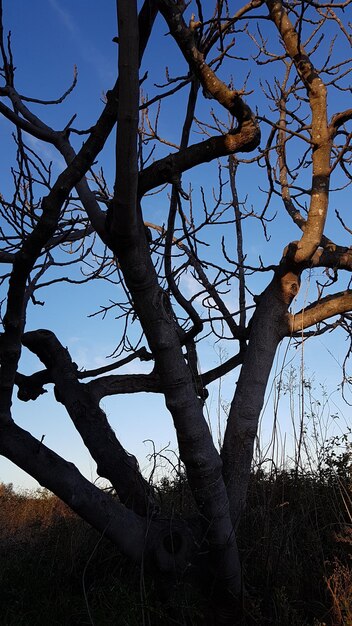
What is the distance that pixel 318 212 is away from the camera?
4285 mm

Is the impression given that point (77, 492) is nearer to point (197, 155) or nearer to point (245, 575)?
point (245, 575)

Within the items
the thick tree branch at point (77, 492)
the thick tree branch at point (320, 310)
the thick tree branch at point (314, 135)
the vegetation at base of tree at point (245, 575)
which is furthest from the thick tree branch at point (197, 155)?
the vegetation at base of tree at point (245, 575)

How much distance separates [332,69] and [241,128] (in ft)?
7.98

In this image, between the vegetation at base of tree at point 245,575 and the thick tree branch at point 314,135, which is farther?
the thick tree branch at point 314,135

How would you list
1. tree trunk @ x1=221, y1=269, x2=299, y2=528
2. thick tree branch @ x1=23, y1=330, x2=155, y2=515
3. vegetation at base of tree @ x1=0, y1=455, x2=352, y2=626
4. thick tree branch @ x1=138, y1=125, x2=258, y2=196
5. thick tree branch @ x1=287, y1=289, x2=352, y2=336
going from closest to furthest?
thick tree branch @ x1=138, y1=125, x2=258, y2=196
vegetation at base of tree @ x1=0, y1=455, x2=352, y2=626
tree trunk @ x1=221, y1=269, x2=299, y2=528
thick tree branch @ x1=23, y1=330, x2=155, y2=515
thick tree branch @ x1=287, y1=289, x2=352, y2=336

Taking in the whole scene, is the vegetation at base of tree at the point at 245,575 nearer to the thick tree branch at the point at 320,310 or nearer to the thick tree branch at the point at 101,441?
the thick tree branch at the point at 101,441

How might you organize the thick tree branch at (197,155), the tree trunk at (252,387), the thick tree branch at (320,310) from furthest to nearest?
the thick tree branch at (320,310) < the tree trunk at (252,387) < the thick tree branch at (197,155)

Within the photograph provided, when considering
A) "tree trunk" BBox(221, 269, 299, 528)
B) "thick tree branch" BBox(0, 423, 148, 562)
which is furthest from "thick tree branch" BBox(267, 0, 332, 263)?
"thick tree branch" BBox(0, 423, 148, 562)

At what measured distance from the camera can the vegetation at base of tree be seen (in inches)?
138

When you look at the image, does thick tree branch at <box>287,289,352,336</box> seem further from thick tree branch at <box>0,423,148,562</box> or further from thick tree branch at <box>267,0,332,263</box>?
thick tree branch at <box>0,423,148,562</box>

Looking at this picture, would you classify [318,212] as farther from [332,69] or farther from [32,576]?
[32,576]

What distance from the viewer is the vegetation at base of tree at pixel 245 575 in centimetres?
351

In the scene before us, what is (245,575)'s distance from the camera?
3953 millimetres

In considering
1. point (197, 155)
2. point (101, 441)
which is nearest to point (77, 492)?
point (101, 441)
